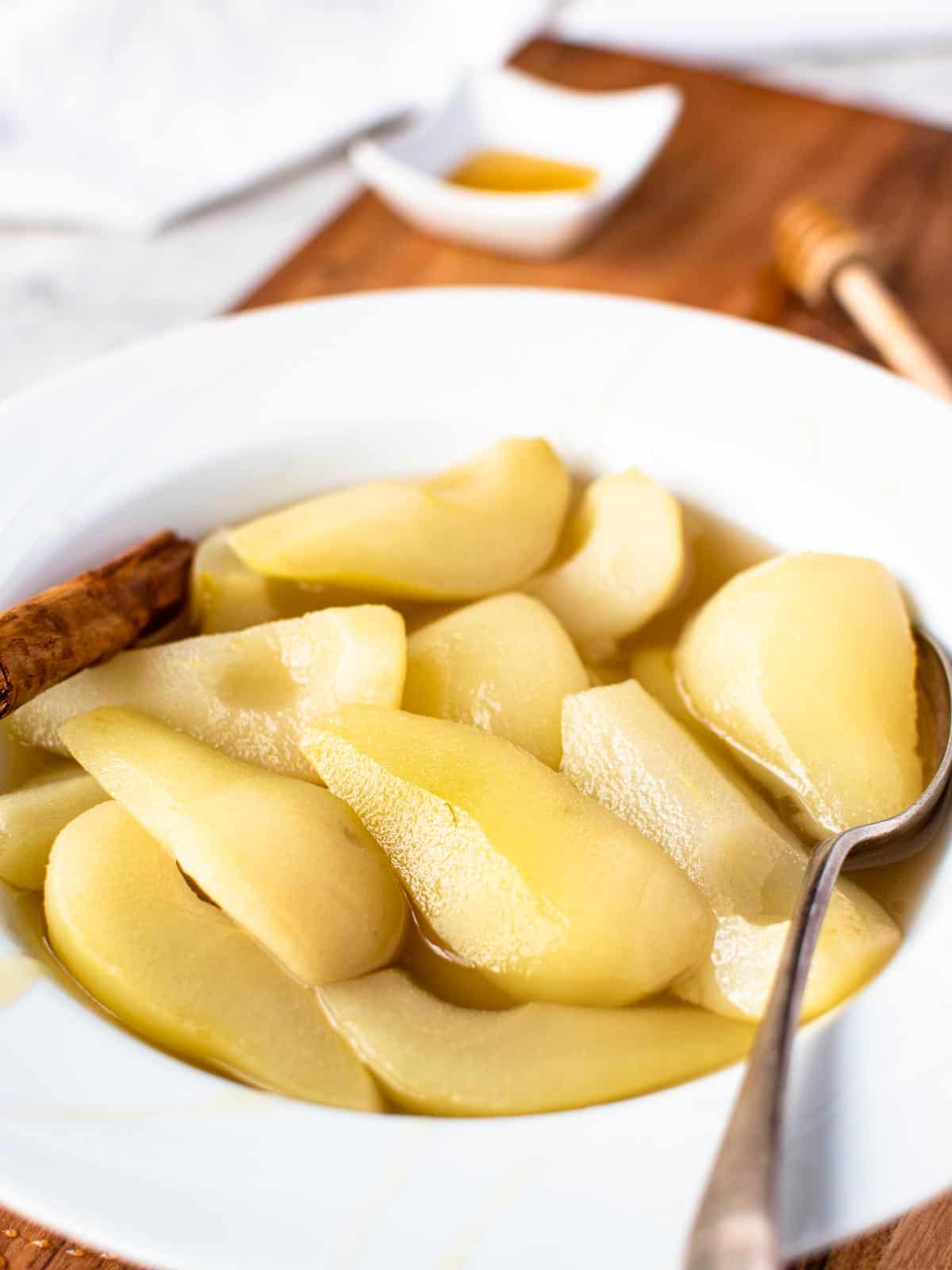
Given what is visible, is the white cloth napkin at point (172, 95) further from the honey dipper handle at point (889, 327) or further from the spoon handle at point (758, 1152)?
the spoon handle at point (758, 1152)

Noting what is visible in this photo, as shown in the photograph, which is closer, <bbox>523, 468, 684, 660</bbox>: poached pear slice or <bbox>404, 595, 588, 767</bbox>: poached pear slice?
<bbox>404, 595, 588, 767</bbox>: poached pear slice

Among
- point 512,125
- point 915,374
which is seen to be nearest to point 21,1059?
point 915,374

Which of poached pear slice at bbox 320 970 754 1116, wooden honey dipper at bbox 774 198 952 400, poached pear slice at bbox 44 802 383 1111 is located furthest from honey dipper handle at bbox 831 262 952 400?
poached pear slice at bbox 44 802 383 1111

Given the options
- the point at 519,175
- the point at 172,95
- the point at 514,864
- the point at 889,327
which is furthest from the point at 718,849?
the point at 172,95

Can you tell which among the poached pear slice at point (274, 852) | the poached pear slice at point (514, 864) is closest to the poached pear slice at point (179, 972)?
the poached pear slice at point (274, 852)

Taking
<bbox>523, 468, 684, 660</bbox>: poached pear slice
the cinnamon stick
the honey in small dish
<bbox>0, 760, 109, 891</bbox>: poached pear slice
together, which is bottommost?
<bbox>523, 468, 684, 660</bbox>: poached pear slice

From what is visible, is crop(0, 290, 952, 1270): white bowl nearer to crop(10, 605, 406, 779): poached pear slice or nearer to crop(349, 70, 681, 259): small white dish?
crop(10, 605, 406, 779): poached pear slice

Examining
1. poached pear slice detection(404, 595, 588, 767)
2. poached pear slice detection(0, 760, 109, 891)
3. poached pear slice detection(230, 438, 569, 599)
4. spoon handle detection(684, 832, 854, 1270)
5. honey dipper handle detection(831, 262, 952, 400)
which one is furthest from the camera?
honey dipper handle detection(831, 262, 952, 400)
